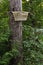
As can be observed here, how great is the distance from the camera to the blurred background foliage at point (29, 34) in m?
4.49

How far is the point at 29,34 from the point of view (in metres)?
4.90

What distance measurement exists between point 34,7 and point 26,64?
140 cm

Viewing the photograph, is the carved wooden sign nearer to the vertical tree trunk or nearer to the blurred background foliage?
the vertical tree trunk

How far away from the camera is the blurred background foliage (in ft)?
14.7

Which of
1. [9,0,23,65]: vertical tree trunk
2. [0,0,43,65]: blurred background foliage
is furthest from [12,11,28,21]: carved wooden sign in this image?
[0,0,43,65]: blurred background foliage

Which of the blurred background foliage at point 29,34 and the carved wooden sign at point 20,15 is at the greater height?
the carved wooden sign at point 20,15

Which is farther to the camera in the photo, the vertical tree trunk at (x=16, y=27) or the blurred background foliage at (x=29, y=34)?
the vertical tree trunk at (x=16, y=27)

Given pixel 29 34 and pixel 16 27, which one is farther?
pixel 29 34

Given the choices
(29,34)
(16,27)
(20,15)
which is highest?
(20,15)

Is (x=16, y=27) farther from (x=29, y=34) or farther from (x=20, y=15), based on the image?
(x=29, y=34)

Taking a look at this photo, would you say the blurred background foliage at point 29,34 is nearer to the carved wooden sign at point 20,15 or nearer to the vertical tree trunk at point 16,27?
the vertical tree trunk at point 16,27

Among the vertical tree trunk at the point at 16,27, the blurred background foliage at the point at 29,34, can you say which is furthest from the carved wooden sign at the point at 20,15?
the blurred background foliage at the point at 29,34

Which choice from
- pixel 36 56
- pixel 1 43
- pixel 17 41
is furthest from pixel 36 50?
pixel 1 43

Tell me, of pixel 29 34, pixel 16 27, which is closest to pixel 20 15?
pixel 16 27
